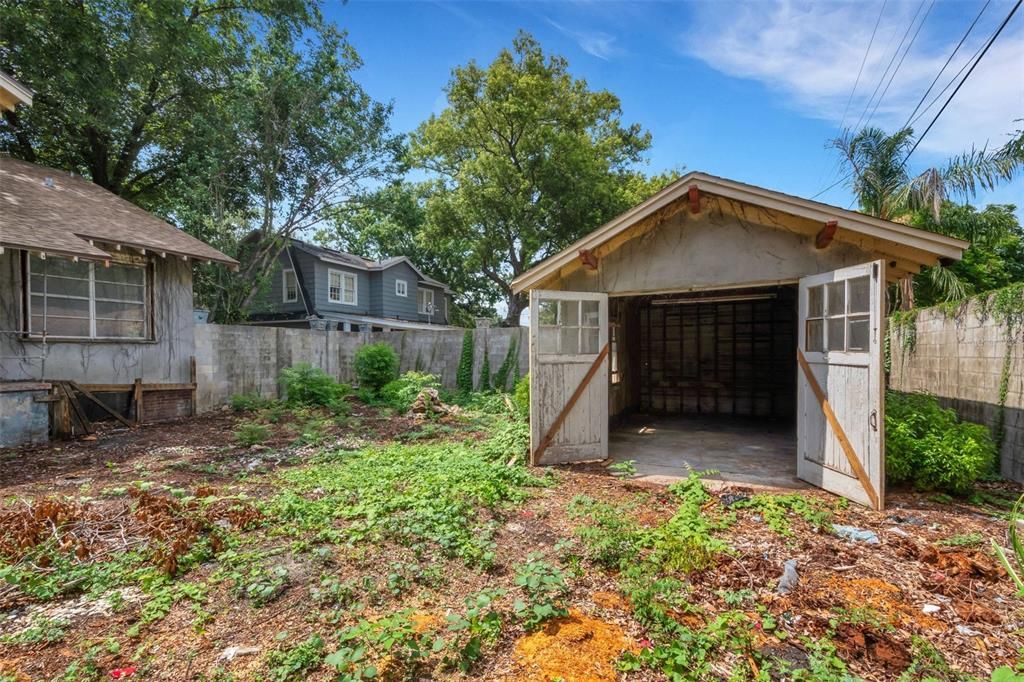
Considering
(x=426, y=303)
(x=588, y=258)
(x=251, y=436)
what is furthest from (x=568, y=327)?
(x=426, y=303)

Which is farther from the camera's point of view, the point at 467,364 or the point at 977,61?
the point at 467,364

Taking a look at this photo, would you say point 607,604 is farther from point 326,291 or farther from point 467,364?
point 326,291

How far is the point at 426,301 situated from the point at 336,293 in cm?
572

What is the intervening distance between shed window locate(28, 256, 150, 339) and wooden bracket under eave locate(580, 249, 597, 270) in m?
8.04

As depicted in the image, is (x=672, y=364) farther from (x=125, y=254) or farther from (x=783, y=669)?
(x=125, y=254)

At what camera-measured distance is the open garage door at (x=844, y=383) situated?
4.07 m

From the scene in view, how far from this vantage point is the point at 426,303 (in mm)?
23688

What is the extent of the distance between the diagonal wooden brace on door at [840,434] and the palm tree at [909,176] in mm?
5735

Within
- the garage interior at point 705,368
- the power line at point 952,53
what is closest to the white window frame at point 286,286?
the garage interior at point 705,368

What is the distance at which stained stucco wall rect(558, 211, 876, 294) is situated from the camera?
4.85 meters

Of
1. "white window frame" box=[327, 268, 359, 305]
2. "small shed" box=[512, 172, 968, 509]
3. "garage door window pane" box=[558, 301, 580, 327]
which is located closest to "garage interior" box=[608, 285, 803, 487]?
"small shed" box=[512, 172, 968, 509]

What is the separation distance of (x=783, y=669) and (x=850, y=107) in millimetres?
12293

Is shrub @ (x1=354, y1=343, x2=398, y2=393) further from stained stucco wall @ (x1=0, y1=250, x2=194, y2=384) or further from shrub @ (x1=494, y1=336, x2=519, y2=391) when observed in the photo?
stained stucco wall @ (x1=0, y1=250, x2=194, y2=384)

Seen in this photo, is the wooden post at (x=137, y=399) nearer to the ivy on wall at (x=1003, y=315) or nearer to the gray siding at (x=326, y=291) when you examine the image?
the gray siding at (x=326, y=291)
